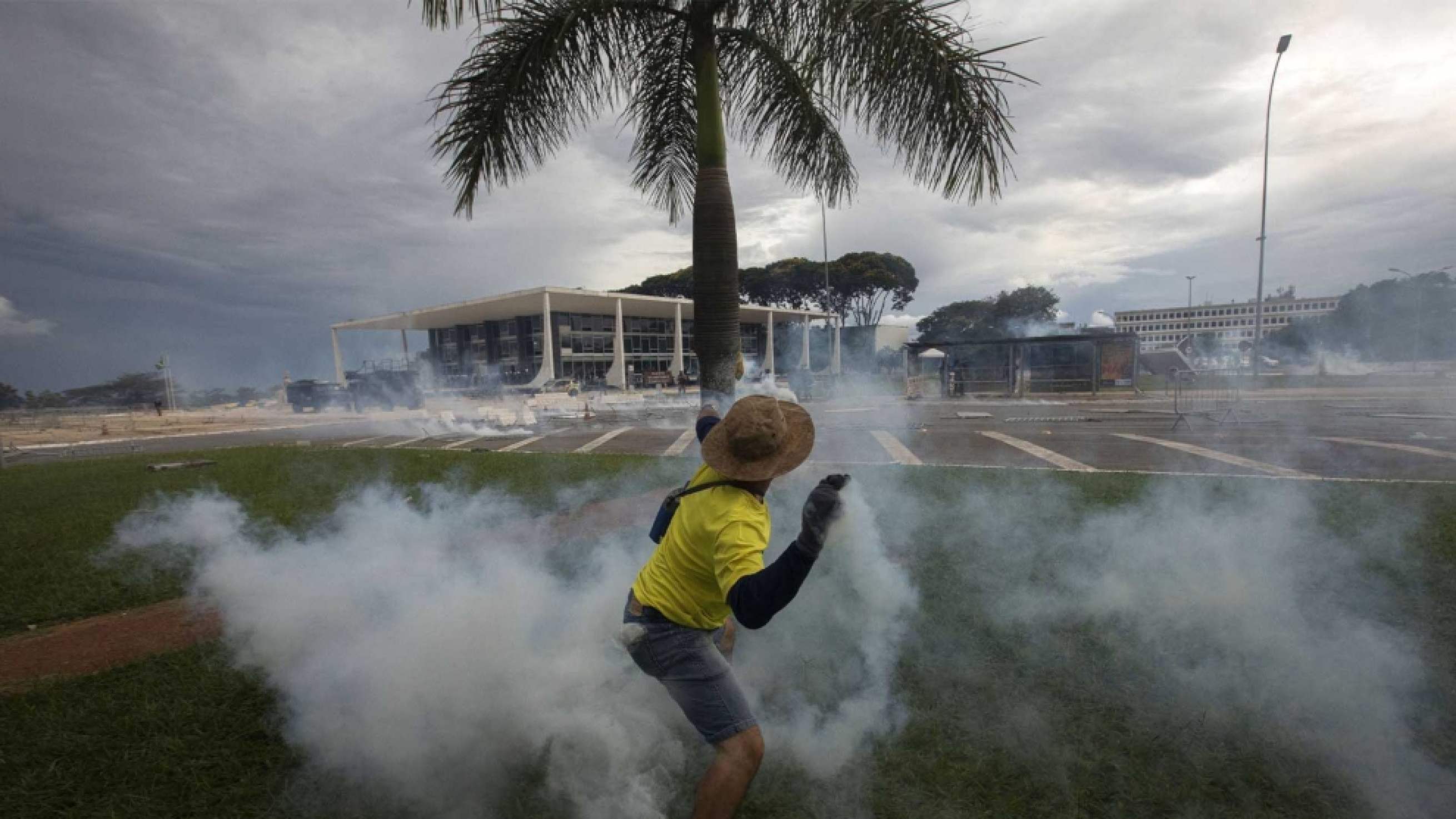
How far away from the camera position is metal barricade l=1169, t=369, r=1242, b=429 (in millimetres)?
13453

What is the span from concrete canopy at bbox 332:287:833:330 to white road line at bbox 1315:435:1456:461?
99.8 ft

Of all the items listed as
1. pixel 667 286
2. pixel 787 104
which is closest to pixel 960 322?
pixel 667 286

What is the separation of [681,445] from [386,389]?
25.3 metres

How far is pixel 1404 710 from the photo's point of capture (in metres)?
2.53

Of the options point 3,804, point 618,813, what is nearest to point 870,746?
point 618,813

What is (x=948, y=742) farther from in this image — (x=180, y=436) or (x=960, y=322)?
(x=960, y=322)

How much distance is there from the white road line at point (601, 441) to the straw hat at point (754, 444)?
1052 cm

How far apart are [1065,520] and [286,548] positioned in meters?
5.78

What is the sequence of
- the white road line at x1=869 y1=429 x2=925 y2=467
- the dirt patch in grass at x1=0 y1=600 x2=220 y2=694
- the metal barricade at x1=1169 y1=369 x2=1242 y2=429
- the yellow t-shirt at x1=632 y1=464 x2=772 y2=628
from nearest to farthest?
1. the yellow t-shirt at x1=632 y1=464 x2=772 y2=628
2. the dirt patch in grass at x1=0 y1=600 x2=220 y2=694
3. the white road line at x1=869 y1=429 x2=925 y2=467
4. the metal barricade at x1=1169 y1=369 x2=1242 y2=429

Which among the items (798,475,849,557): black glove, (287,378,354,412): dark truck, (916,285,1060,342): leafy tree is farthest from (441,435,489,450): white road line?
(916,285,1060,342): leafy tree

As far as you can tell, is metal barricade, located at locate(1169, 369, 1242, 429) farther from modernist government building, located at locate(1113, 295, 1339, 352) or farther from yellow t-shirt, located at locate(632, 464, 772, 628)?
modernist government building, located at locate(1113, 295, 1339, 352)

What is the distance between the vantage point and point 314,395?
34.3m

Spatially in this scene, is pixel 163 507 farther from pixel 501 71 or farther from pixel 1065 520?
pixel 1065 520

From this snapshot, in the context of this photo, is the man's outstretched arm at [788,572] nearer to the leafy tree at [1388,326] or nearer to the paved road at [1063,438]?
the paved road at [1063,438]
